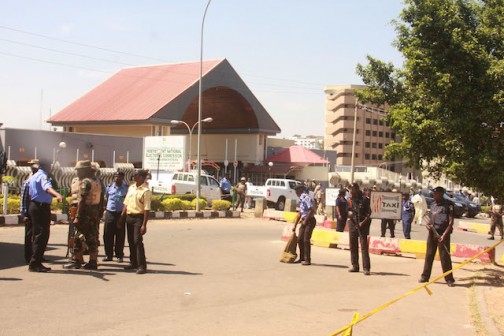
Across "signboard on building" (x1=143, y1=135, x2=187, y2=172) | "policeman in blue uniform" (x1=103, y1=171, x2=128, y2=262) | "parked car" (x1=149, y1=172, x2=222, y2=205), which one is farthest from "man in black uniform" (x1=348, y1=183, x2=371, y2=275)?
"signboard on building" (x1=143, y1=135, x2=187, y2=172)

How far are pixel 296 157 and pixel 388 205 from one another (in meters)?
40.0

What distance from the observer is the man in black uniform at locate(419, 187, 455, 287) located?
1073cm

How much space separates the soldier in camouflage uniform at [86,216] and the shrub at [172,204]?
1481 cm

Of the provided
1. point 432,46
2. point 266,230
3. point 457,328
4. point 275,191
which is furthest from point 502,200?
point 275,191

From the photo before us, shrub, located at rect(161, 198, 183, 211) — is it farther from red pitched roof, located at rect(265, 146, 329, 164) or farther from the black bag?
red pitched roof, located at rect(265, 146, 329, 164)

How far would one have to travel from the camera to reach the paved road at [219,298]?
6.98m

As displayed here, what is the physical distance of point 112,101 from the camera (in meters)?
53.1

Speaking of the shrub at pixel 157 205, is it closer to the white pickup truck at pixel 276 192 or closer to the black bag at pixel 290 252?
the white pickup truck at pixel 276 192

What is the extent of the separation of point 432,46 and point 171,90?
133 feet

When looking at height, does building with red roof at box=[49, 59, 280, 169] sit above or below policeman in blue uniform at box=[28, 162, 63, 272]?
above

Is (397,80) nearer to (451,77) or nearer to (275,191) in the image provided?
(451,77)

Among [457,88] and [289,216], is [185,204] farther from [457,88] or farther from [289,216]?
[457,88]

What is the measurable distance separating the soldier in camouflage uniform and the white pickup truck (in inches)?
987

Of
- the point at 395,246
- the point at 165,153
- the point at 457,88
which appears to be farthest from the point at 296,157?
the point at 457,88
